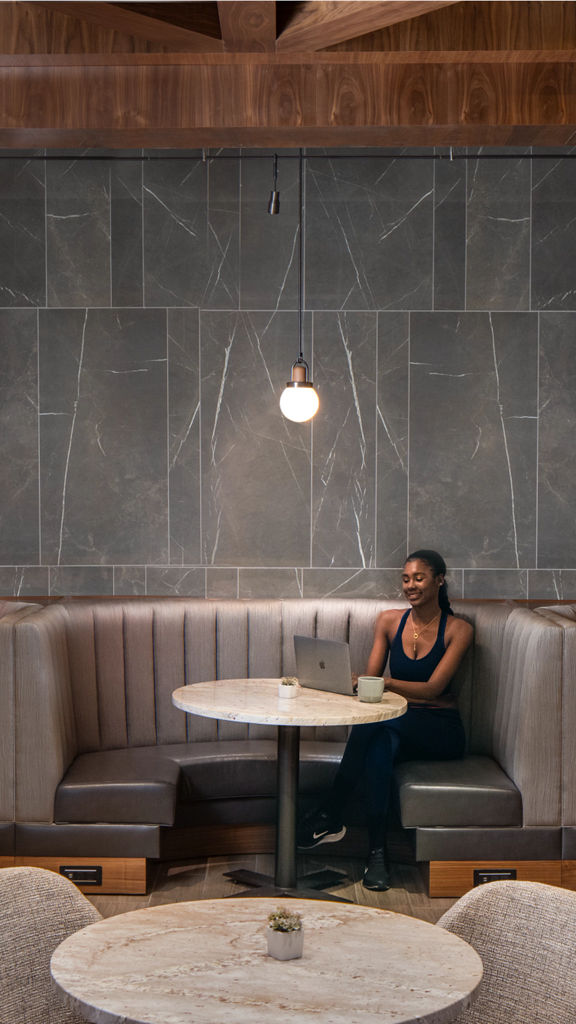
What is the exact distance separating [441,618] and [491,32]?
2482 millimetres

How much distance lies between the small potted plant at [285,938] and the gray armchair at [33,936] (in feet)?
1.36

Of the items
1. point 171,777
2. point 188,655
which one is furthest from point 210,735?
point 171,777

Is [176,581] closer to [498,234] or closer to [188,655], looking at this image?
[188,655]

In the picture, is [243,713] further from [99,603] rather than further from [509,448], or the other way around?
[509,448]

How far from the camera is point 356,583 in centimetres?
540

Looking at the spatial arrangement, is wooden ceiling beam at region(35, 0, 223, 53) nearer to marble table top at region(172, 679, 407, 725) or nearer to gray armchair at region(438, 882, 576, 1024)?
marble table top at region(172, 679, 407, 725)

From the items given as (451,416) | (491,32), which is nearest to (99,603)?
(451,416)

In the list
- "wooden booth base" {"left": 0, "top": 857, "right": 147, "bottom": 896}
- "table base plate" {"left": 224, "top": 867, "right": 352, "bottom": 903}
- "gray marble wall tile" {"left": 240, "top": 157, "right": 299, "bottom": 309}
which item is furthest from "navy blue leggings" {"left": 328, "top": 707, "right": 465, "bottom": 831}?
"gray marble wall tile" {"left": 240, "top": 157, "right": 299, "bottom": 309}

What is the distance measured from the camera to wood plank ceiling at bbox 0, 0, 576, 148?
359 cm

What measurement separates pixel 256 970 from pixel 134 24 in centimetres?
290

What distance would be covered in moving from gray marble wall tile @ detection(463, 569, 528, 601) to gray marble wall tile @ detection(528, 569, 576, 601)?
0.04 metres

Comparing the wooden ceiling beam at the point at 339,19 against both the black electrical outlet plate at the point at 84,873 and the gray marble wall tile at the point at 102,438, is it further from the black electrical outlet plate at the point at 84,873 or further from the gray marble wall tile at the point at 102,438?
the black electrical outlet plate at the point at 84,873

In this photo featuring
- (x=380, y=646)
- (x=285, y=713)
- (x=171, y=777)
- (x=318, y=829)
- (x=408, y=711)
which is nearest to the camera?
(x=285, y=713)

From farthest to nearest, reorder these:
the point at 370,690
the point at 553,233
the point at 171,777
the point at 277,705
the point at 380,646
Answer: the point at 553,233, the point at 380,646, the point at 171,777, the point at 370,690, the point at 277,705
